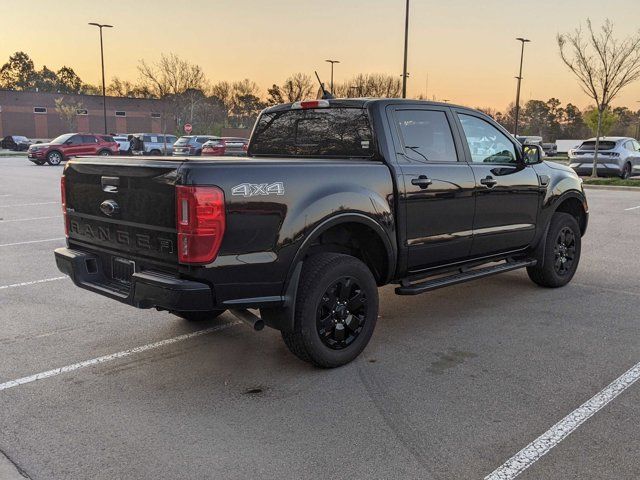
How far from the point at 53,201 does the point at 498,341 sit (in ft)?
40.9

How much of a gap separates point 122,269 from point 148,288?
503 millimetres

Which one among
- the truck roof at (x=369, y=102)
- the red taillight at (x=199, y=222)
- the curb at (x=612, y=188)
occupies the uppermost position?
the truck roof at (x=369, y=102)

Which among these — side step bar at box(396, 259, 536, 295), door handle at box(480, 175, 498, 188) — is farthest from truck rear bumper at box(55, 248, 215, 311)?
door handle at box(480, 175, 498, 188)

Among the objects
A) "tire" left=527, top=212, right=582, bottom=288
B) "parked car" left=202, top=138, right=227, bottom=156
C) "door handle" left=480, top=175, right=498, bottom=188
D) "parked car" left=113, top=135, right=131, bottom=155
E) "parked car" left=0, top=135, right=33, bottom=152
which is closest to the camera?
"door handle" left=480, top=175, right=498, bottom=188

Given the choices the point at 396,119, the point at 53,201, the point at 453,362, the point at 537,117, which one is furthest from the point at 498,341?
the point at 537,117

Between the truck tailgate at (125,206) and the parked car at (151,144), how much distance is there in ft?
117

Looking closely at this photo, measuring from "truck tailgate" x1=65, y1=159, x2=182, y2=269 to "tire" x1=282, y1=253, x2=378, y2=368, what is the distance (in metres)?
0.92

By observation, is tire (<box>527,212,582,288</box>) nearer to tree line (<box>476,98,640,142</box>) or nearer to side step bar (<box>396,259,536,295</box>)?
side step bar (<box>396,259,536,295</box>)

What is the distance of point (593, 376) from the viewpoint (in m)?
4.03

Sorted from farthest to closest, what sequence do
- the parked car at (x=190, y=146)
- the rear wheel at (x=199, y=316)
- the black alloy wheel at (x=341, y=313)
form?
the parked car at (x=190, y=146)
the rear wheel at (x=199, y=316)
the black alloy wheel at (x=341, y=313)

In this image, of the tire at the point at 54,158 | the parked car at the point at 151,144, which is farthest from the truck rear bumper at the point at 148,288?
the parked car at the point at 151,144

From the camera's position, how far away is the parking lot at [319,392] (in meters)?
2.98

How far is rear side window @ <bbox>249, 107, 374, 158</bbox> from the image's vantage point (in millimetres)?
4672

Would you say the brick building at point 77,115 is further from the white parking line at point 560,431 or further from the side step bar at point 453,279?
the white parking line at point 560,431
